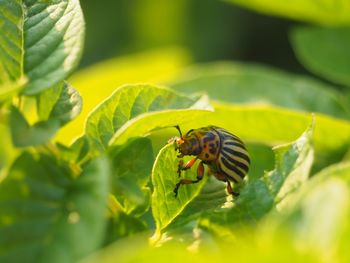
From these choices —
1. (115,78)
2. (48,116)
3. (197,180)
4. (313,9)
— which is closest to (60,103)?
(48,116)

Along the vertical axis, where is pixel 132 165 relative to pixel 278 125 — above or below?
above

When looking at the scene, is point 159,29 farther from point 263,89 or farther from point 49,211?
point 49,211

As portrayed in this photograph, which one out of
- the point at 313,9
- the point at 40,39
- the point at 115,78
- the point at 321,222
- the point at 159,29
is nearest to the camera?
the point at 321,222

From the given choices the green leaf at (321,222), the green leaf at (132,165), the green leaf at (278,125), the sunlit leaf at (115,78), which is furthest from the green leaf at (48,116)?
the sunlit leaf at (115,78)

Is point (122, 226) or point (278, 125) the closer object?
point (122, 226)

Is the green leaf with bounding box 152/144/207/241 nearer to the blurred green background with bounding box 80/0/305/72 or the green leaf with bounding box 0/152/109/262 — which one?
the green leaf with bounding box 0/152/109/262

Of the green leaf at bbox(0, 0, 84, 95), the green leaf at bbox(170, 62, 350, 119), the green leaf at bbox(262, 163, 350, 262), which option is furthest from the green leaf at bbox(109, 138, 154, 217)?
the green leaf at bbox(170, 62, 350, 119)
